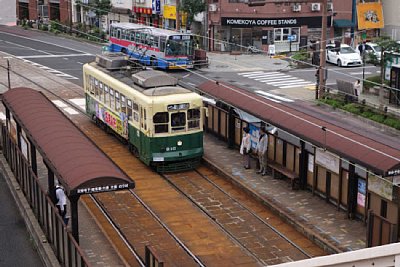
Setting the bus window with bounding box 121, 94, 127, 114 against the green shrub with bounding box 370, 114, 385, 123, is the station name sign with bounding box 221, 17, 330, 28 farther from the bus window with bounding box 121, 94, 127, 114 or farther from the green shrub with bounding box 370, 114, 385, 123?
the bus window with bounding box 121, 94, 127, 114

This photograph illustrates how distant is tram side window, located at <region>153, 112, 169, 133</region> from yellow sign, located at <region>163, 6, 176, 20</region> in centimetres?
4262

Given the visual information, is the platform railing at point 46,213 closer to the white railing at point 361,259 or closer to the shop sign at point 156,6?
the white railing at point 361,259

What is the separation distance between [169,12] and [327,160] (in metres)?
48.1

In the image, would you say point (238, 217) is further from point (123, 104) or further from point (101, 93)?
point (101, 93)

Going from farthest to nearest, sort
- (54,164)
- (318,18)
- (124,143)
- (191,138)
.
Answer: (318,18)
(124,143)
(191,138)
(54,164)

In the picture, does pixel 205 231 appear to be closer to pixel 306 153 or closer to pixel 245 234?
pixel 245 234

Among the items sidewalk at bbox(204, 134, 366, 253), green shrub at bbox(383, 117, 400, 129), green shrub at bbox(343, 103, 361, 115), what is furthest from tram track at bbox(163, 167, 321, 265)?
green shrub at bbox(343, 103, 361, 115)

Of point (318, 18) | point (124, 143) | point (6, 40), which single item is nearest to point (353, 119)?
point (124, 143)

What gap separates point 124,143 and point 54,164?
12.5 metres

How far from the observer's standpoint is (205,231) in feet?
62.6

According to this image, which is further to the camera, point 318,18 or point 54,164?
point 318,18

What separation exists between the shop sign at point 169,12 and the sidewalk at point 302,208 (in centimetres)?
4147

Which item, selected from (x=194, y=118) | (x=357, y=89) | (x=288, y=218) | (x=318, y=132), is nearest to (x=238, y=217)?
(x=288, y=218)

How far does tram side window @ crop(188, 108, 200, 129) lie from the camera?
965 inches
